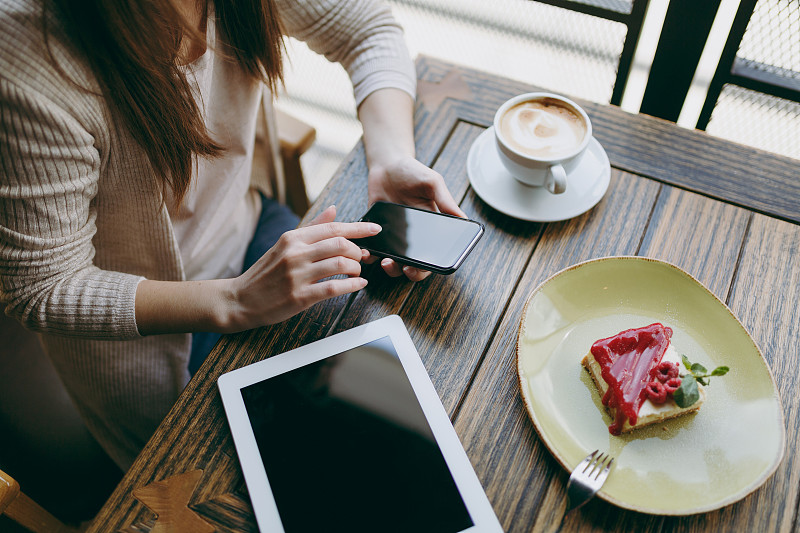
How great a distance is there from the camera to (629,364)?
66 centimetres

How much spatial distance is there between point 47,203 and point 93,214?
10cm

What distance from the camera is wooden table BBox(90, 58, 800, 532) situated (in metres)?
0.63

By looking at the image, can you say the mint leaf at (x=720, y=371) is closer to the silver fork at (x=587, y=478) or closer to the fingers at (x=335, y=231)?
the silver fork at (x=587, y=478)

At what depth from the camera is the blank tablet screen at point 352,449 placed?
2.00 ft

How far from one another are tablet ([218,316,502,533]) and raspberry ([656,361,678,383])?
26 cm

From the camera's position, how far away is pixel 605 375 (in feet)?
2.14

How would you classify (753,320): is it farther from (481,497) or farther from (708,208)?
(481,497)

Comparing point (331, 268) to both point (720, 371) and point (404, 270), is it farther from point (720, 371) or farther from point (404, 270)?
point (720, 371)

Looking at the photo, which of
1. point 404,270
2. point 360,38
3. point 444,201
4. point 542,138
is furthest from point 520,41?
point 404,270

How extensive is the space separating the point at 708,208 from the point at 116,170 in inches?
35.7

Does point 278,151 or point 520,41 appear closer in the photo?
point 278,151

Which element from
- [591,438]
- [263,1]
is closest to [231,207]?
[263,1]

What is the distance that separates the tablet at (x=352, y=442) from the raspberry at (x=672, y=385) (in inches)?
9.9

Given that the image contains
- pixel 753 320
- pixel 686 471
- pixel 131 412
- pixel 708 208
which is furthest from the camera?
pixel 131 412
